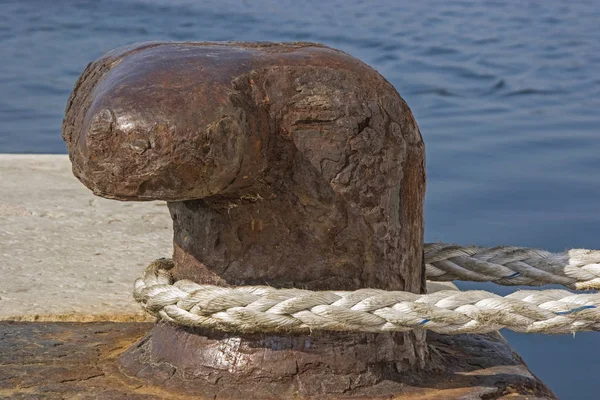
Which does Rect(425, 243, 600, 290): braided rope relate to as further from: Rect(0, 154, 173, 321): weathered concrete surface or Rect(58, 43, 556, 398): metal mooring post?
Rect(0, 154, 173, 321): weathered concrete surface

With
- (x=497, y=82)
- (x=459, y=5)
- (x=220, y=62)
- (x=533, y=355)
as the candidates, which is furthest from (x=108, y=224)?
(x=459, y=5)

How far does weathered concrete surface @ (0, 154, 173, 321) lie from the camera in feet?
7.74

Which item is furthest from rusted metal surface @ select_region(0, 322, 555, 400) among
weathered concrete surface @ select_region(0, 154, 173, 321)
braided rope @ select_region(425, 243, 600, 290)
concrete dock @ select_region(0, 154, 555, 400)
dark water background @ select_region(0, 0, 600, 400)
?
dark water background @ select_region(0, 0, 600, 400)

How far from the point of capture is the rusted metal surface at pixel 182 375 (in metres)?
1.68

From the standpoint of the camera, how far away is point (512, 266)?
2.13 meters

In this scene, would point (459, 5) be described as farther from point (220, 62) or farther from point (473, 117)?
point (220, 62)

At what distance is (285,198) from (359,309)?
0.72 feet

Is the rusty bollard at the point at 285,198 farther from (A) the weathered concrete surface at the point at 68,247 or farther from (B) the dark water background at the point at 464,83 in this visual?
(B) the dark water background at the point at 464,83

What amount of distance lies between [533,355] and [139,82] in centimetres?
202

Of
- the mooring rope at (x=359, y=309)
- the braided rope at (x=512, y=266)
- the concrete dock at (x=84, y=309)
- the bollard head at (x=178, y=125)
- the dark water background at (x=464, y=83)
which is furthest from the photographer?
the dark water background at (x=464, y=83)

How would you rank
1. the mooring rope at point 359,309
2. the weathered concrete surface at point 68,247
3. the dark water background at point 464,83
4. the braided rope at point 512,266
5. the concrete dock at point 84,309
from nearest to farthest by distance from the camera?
the mooring rope at point 359,309, the concrete dock at point 84,309, the braided rope at point 512,266, the weathered concrete surface at point 68,247, the dark water background at point 464,83

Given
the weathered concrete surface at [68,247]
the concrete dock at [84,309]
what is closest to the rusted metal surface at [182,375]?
the concrete dock at [84,309]

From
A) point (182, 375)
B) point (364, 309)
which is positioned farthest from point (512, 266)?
point (182, 375)

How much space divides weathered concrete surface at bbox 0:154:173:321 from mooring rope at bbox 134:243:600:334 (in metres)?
0.57
